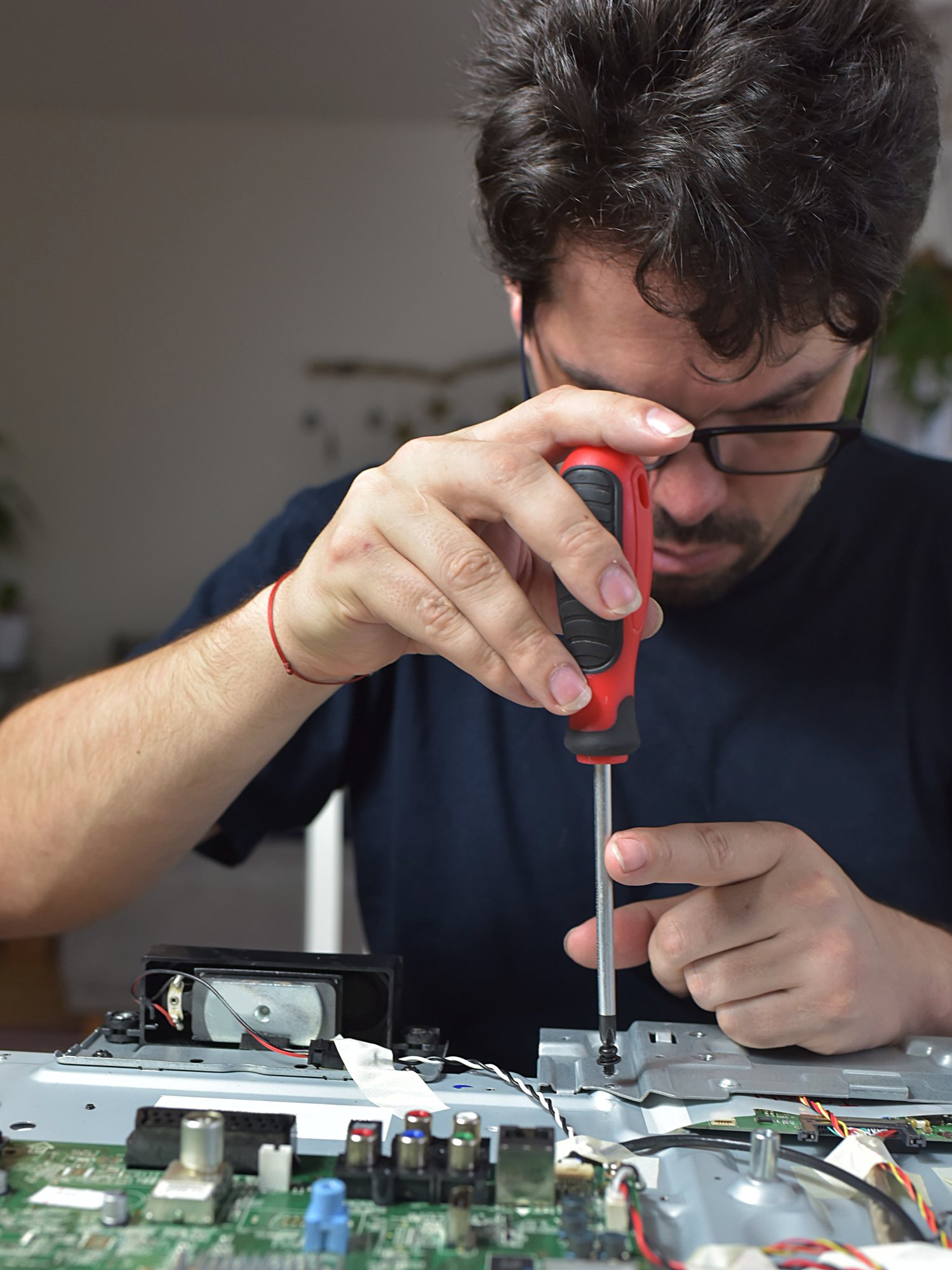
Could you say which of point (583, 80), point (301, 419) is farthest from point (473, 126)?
point (301, 419)

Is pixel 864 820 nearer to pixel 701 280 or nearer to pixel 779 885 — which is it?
pixel 779 885

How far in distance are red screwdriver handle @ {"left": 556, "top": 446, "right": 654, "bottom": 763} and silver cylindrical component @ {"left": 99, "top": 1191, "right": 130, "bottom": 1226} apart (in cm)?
36

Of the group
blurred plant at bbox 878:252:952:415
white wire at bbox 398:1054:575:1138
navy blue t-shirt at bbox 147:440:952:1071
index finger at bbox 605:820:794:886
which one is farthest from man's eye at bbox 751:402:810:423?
blurred plant at bbox 878:252:952:415

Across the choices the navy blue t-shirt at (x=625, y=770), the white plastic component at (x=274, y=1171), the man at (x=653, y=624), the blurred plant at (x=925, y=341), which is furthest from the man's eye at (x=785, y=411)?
the blurred plant at (x=925, y=341)

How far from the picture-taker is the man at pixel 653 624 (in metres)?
0.71

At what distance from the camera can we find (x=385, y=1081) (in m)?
0.64

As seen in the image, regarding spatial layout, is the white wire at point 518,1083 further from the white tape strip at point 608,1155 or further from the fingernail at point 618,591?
the fingernail at point 618,591

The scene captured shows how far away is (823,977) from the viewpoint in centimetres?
76

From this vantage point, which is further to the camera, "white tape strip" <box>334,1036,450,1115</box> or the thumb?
the thumb

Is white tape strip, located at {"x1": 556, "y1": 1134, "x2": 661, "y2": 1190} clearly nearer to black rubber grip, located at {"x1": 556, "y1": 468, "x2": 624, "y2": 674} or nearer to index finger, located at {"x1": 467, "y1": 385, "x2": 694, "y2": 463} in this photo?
black rubber grip, located at {"x1": 556, "y1": 468, "x2": 624, "y2": 674}

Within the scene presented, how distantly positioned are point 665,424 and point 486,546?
143 millimetres

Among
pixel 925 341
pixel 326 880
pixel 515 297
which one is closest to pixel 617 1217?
pixel 515 297

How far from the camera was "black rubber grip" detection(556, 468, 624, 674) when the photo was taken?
0.65 m

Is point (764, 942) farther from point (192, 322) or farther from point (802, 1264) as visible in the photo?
point (192, 322)
